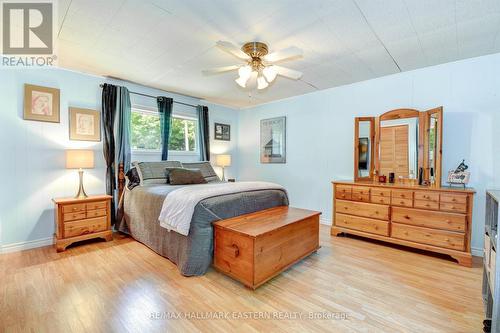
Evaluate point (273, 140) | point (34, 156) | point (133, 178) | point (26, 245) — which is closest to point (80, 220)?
point (26, 245)

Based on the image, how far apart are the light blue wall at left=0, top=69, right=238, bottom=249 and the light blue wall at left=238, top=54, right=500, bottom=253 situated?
325 centimetres

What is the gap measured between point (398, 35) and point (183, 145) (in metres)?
3.77

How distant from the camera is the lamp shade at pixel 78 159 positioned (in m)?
2.93

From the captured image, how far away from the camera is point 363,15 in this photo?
197 centimetres

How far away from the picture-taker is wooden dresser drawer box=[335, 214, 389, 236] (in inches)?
121

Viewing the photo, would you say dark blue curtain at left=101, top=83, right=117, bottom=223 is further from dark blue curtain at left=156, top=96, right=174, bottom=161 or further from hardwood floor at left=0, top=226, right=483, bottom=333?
hardwood floor at left=0, top=226, right=483, bottom=333

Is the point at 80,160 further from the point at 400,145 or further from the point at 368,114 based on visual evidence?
the point at 400,145

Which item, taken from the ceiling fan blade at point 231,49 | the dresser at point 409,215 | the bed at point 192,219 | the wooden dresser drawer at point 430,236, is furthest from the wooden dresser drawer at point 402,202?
the ceiling fan blade at point 231,49

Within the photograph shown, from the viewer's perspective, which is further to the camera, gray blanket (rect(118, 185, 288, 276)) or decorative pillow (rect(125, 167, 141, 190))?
decorative pillow (rect(125, 167, 141, 190))

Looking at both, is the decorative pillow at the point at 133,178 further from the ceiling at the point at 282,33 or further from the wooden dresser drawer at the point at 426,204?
the wooden dresser drawer at the point at 426,204

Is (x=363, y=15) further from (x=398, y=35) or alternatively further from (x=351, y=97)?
(x=351, y=97)

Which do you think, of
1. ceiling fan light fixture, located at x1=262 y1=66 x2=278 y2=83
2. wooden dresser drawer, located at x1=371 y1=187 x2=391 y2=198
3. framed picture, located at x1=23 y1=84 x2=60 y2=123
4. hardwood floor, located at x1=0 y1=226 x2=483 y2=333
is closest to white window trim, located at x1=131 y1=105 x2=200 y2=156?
framed picture, located at x1=23 y1=84 x2=60 y2=123

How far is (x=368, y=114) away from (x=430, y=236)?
1914 millimetres

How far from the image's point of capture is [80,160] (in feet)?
9.80
